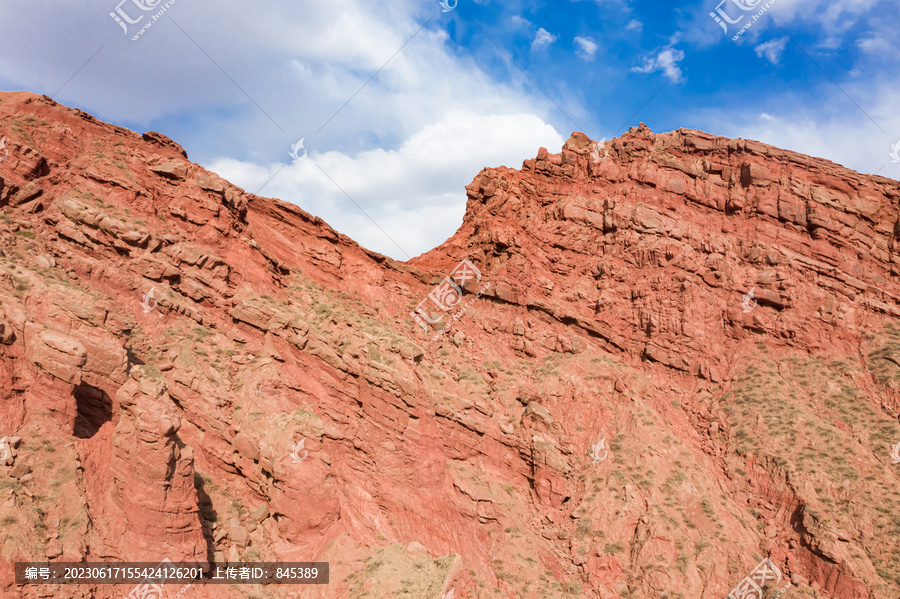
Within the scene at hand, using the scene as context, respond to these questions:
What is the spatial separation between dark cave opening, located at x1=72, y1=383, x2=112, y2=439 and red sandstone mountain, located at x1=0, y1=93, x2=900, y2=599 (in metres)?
0.12

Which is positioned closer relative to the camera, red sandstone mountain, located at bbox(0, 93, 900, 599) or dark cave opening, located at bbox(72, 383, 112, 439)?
red sandstone mountain, located at bbox(0, 93, 900, 599)

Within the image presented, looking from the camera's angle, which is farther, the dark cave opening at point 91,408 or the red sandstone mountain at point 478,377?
the dark cave opening at point 91,408

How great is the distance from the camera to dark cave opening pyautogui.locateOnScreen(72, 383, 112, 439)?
1777 centimetres

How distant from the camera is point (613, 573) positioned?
2452 cm

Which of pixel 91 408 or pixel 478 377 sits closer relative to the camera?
pixel 91 408

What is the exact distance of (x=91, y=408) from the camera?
18.3 metres

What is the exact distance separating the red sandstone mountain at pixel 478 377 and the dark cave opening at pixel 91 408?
0.12 meters

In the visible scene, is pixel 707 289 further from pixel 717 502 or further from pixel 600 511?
pixel 600 511

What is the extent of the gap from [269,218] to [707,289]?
100ft

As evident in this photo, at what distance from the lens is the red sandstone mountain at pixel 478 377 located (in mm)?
17656

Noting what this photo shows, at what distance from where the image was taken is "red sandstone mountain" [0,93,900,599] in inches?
695

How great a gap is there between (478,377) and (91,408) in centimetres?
2001

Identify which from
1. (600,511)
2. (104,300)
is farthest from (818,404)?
(104,300)

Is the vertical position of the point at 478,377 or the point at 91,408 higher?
the point at 478,377
